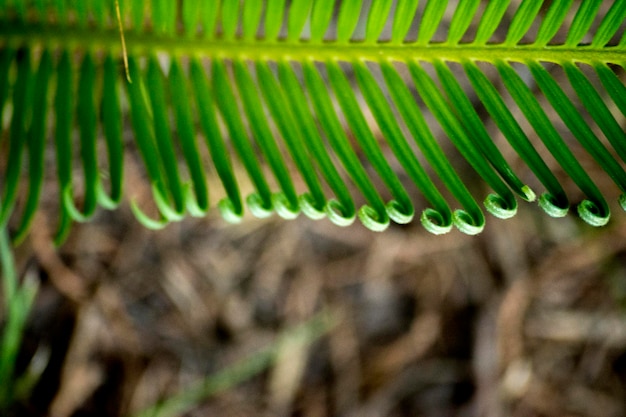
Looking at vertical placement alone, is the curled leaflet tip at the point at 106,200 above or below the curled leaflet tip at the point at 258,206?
below

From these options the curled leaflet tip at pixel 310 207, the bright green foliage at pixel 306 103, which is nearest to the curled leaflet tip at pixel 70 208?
the bright green foliage at pixel 306 103

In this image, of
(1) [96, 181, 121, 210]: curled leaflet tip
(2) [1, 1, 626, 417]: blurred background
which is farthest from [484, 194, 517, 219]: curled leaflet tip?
(2) [1, 1, 626, 417]: blurred background

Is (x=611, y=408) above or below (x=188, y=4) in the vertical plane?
below

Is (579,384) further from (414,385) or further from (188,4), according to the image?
(188,4)

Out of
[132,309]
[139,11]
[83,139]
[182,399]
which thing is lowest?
[182,399]

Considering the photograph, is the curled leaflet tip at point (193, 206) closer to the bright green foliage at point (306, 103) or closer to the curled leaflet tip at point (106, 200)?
the bright green foliage at point (306, 103)

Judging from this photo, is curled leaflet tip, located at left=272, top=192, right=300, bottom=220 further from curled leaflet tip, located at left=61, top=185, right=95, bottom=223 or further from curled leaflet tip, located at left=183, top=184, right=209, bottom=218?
curled leaflet tip, located at left=61, top=185, right=95, bottom=223

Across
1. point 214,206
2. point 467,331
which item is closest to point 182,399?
point 214,206

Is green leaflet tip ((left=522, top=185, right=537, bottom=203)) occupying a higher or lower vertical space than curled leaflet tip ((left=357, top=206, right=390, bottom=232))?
higher
